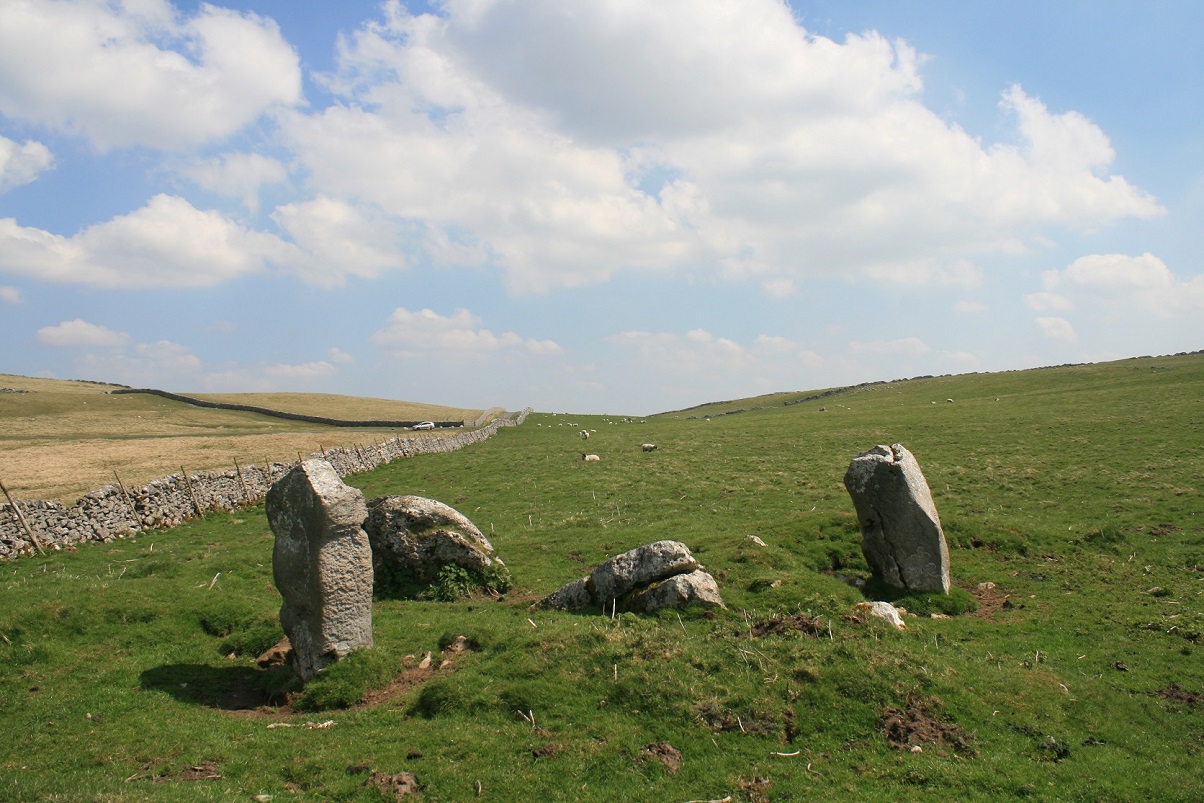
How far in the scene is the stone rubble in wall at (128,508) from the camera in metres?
25.1

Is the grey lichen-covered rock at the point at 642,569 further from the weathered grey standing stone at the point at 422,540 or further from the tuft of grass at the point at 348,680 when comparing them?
the tuft of grass at the point at 348,680

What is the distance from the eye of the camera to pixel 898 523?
19.4 metres

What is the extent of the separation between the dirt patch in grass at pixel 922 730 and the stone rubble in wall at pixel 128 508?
27.3 metres

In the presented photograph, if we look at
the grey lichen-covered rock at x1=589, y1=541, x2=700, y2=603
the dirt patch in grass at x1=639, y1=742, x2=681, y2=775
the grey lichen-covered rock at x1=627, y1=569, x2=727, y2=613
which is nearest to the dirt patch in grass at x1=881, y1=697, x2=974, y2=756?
the dirt patch in grass at x1=639, y1=742, x2=681, y2=775

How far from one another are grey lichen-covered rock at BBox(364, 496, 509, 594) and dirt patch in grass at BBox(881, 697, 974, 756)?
11.0 metres

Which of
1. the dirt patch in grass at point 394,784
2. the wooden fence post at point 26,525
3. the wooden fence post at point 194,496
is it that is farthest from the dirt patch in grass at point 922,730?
the wooden fence post at point 194,496

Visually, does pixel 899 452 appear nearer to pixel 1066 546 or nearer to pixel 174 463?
pixel 1066 546

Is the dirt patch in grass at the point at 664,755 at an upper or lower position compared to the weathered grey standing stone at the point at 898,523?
lower

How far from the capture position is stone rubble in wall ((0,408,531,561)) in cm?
2514

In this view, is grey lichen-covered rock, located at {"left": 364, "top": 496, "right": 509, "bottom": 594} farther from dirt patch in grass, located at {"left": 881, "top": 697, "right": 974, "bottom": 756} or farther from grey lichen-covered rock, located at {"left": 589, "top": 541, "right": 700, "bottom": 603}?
dirt patch in grass, located at {"left": 881, "top": 697, "right": 974, "bottom": 756}

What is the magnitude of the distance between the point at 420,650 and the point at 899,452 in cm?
1385

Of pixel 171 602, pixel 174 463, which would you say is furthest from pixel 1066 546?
pixel 174 463

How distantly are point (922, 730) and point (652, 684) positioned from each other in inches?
164

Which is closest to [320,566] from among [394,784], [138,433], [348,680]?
[348,680]
